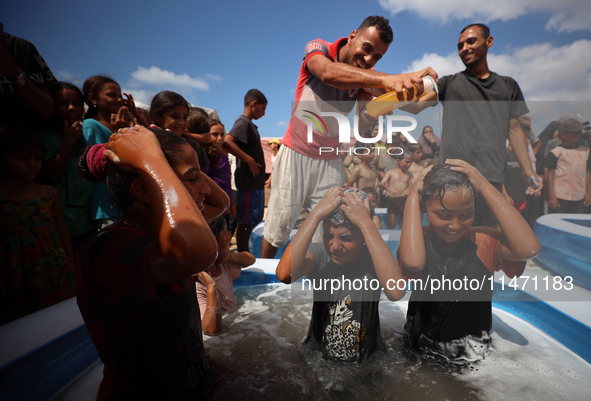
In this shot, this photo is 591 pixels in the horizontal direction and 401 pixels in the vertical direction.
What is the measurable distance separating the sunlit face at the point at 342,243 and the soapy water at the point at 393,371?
0.64m

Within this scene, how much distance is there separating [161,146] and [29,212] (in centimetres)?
167

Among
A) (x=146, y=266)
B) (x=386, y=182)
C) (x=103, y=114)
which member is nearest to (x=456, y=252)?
Result: (x=386, y=182)

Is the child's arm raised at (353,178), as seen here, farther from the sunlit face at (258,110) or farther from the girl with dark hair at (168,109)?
the sunlit face at (258,110)

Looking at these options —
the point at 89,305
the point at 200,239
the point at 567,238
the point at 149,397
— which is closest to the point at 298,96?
the point at 200,239

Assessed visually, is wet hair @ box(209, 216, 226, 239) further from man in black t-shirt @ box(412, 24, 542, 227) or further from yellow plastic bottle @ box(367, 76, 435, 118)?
man in black t-shirt @ box(412, 24, 542, 227)

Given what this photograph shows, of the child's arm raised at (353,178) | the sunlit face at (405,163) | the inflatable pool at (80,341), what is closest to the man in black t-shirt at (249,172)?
the inflatable pool at (80,341)

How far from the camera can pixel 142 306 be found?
115 cm

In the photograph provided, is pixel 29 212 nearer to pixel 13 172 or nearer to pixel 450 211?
pixel 13 172

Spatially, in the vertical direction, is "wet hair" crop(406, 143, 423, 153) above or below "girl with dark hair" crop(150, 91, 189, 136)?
below

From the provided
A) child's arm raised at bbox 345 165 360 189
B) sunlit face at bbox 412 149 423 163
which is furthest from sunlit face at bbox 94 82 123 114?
sunlit face at bbox 412 149 423 163

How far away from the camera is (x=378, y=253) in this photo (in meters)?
1.69

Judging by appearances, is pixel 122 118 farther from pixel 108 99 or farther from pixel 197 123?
pixel 197 123

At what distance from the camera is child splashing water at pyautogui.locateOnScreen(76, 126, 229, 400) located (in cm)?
93

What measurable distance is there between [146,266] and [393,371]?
1646 millimetres
